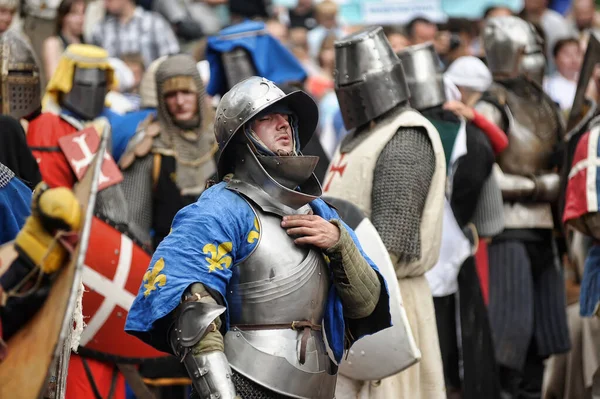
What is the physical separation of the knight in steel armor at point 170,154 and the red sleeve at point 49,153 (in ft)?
3.07

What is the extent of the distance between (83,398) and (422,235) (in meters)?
2.03

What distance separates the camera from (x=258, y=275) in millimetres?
5035

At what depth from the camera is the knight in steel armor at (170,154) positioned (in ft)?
28.3

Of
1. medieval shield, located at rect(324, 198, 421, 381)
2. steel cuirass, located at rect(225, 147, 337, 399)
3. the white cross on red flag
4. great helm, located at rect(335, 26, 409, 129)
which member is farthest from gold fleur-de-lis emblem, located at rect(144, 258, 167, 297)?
the white cross on red flag

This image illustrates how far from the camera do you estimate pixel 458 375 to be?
8.12 m

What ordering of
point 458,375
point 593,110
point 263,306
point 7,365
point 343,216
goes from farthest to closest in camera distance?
point 593,110 < point 458,375 < point 343,216 < point 263,306 < point 7,365

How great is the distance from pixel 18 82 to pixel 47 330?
3570mm

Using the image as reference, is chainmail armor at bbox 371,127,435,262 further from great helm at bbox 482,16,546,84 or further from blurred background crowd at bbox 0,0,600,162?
blurred background crowd at bbox 0,0,600,162

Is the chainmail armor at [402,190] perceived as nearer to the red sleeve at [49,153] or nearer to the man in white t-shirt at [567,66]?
the red sleeve at [49,153]

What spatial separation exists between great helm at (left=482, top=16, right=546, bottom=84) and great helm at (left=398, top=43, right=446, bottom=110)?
1.90 meters

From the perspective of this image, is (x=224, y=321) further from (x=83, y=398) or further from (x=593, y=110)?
(x=593, y=110)

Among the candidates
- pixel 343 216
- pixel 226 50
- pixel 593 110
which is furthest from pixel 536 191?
pixel 343 216

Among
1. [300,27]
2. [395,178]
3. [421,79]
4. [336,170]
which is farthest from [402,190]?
[300,27]

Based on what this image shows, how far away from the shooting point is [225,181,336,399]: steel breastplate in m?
5.02
